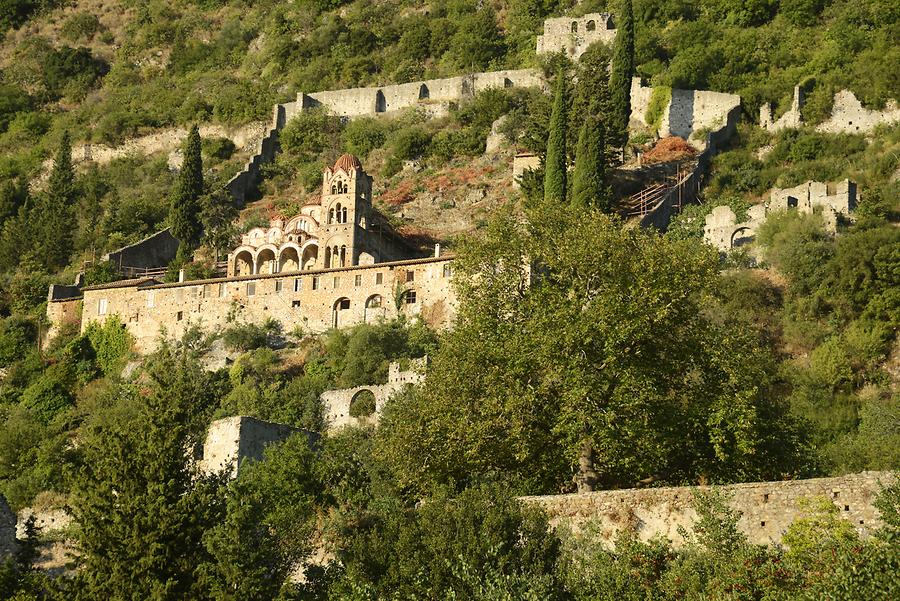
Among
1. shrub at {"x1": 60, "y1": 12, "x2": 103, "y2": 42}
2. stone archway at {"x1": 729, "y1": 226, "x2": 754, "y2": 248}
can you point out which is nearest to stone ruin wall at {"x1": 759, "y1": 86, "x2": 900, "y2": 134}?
stone archway at {"x1": 729, "y1": 226, "x2": 754, "y2": 248}

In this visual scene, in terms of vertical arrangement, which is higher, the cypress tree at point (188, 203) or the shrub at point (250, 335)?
the cypress tree at point (188, 203)

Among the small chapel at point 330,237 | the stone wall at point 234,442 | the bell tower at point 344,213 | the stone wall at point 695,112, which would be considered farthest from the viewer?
the stone wall at point 695,112

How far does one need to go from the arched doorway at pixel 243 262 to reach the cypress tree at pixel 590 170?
51.4 feet

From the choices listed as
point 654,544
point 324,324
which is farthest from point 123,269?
point 654,544

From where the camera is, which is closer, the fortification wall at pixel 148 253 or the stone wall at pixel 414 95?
the fortification wall at pixel 148 253

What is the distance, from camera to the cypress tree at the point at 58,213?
2761 inches

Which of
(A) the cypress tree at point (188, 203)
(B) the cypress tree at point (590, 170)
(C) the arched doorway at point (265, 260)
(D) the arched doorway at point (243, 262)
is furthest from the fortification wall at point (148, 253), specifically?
(B) the cypress tree at point (590, 170)

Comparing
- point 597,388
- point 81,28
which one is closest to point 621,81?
point 597,388

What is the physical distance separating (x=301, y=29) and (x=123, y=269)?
36605 mm

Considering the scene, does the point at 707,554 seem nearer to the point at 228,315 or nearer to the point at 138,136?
the point at 228,315

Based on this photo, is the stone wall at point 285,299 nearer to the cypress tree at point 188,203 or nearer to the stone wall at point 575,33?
the cypress tree at point 188,203

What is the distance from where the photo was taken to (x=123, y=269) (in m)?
64.2

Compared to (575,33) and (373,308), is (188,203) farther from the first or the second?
(575,33)

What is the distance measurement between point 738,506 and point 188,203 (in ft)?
157
